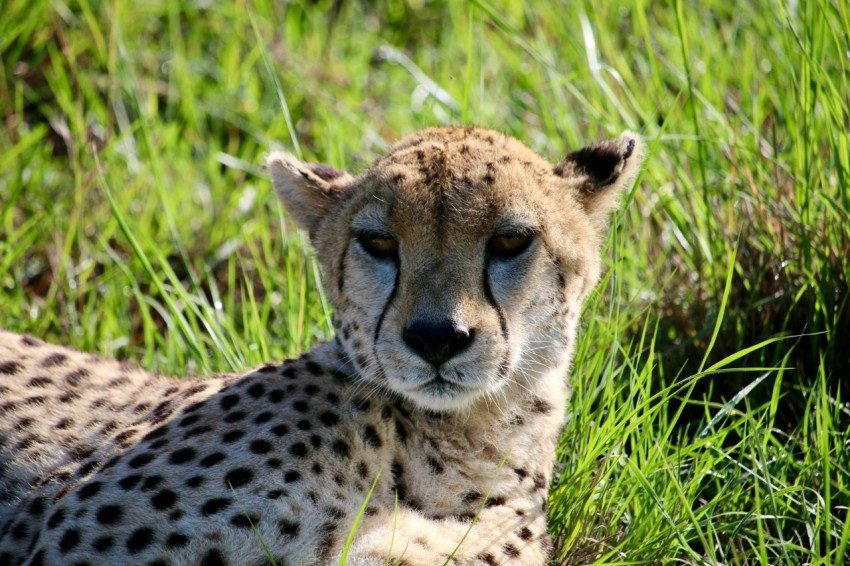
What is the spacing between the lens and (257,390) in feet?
9.68

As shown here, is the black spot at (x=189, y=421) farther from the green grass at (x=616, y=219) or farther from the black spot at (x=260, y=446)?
the green grass at (x=616, y=219)

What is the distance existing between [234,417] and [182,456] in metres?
0.17

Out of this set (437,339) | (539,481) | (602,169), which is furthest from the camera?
(602,169)

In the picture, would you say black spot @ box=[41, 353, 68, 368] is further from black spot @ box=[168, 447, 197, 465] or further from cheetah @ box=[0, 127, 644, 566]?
black spot @ box=[168, 447, 197, 465]

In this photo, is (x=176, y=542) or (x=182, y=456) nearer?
(x=176, y=542)

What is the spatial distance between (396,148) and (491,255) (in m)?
0.55

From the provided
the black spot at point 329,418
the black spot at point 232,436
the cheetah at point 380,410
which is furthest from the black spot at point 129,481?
the black spot at point 329,418

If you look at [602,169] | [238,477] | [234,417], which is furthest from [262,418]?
[602,169]

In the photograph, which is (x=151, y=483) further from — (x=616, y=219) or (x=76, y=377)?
(x=616, y=219)

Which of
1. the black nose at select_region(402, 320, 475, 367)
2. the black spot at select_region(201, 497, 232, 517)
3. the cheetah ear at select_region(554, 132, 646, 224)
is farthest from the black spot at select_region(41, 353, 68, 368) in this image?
the cheetah ear at select_region(554, 132, 646, 224)

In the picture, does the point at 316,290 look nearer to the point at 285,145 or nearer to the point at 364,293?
the point at 364,293

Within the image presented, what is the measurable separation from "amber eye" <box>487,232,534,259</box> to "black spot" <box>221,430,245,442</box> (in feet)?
2.57

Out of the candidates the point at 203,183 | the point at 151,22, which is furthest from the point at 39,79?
the point at 203,183

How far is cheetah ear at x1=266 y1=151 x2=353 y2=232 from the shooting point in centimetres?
331
